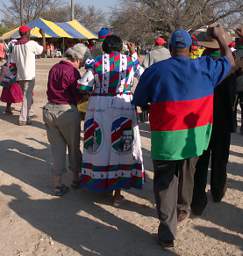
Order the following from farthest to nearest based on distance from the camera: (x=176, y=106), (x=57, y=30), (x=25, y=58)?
(x=57, y=30) → (x=25, y=58) → (x=176, y=106)

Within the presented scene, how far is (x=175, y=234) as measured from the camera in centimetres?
371

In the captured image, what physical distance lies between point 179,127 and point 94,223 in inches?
55.6

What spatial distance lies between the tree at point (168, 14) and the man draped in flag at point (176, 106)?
109 feet

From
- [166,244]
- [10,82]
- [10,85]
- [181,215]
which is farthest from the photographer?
[10,85]

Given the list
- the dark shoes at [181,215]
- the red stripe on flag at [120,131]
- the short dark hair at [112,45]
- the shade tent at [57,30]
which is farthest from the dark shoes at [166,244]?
the shade tent at [57,30]

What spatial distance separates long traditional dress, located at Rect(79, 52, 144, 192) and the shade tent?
25.8 meters

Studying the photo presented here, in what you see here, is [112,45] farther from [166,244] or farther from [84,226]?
[166,244]

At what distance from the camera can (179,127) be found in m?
3.42

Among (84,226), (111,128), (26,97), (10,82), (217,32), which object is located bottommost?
(84,226)

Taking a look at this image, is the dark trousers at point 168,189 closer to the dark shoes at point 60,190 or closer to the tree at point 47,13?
the dark shoes at point 60,190

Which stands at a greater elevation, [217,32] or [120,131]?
[217,32]

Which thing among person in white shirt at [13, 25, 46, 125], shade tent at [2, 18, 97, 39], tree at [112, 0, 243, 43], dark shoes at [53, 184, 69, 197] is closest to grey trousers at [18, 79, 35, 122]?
person in white shirt at [13, 25, 46, 125]

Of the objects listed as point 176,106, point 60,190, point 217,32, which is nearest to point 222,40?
point 217,32

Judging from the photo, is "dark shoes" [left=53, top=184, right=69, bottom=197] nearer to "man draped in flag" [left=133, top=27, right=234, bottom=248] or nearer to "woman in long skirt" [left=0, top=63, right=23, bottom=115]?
"man draped in flag" [left=133, top=27, right=234, bottom=248]
